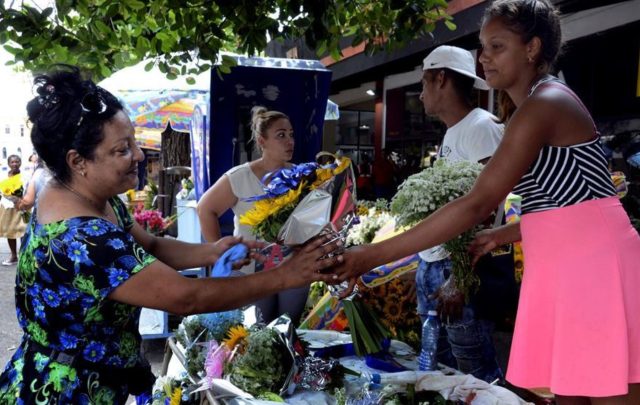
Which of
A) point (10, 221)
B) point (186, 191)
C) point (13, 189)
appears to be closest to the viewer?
point (186, 191)

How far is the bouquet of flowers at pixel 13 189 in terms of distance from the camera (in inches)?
426

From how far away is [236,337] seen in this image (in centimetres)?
270

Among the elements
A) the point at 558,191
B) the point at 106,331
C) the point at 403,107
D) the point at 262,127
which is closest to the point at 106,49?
the point at 262,127

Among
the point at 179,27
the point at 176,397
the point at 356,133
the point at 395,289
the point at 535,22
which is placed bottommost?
the point at 176,397

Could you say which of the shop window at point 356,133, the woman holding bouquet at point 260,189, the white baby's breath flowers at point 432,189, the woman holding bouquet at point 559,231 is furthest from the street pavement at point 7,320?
the shop window at point 356,133

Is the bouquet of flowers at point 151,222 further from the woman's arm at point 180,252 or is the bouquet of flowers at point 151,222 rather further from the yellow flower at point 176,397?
the yellow flower at point 176,397

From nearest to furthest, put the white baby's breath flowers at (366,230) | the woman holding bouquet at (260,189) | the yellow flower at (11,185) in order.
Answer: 1. the white baby's breath flowers at (366,230)
2. the woman holding bouquet at (260,189)
3. the yellow flower at (11,185)

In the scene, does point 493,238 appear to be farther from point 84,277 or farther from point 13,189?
point 13,189

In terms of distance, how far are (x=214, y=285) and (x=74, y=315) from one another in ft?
1.49

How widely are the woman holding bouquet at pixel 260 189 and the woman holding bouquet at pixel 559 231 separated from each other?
2209mm

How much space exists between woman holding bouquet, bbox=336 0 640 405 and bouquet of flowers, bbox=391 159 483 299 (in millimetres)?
512

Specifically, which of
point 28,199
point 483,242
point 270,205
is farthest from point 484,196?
point 28,199

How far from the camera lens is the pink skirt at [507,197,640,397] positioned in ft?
6.12

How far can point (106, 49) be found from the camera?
3.27 meters
